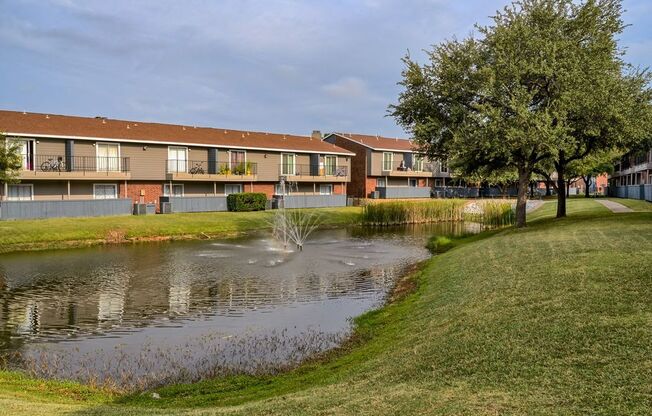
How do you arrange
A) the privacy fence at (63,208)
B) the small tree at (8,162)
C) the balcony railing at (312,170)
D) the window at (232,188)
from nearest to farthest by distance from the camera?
the small tree at (8,162) → the privacy fence at (63,208) → the window at (232,188) → the balcony railing at (312,170)

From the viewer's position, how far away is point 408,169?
250 feet

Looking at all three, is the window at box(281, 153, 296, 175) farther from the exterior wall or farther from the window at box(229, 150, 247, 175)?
the exterior wall

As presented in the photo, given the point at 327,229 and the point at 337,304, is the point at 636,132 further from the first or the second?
the point at 327,229

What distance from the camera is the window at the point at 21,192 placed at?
4116cm

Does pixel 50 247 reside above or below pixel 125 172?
below

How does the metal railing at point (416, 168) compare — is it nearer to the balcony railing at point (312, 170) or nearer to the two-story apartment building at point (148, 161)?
the balcony railing at point (312, 170)

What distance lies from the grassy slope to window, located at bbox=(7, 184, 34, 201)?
3477 centimetres

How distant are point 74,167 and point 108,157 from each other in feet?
10.1

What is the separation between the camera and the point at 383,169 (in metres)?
73.4

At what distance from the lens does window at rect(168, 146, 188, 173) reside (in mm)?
50625

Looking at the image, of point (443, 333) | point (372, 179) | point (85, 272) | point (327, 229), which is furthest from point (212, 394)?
point (372, 179)

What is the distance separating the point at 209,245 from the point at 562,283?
25.1m

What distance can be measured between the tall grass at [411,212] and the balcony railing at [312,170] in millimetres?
13034

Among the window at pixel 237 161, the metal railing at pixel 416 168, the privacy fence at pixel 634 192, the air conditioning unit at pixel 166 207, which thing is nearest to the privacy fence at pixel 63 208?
the air conditioning unit at pixel 166 207
